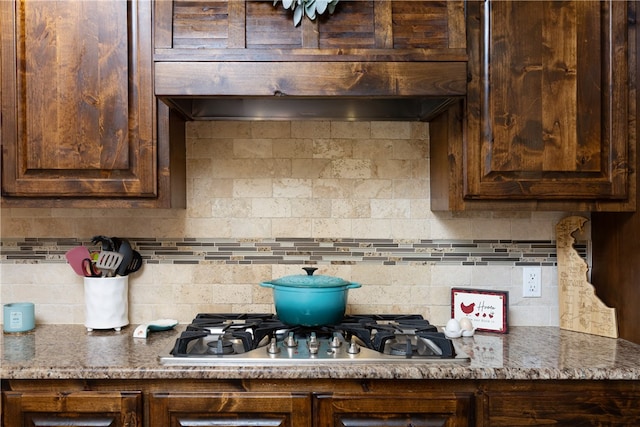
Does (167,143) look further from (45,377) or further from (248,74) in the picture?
(45,377)

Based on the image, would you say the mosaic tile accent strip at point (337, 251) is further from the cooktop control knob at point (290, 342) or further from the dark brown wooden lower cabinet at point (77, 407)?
the dark brown wooden lower cabinet at point (77, 407)

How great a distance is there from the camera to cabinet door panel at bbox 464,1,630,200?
176 centimetres

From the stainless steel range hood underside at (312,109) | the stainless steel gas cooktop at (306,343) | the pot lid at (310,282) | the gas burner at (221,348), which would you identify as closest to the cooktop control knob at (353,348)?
the stainless steel gas cooktop at (306,343)

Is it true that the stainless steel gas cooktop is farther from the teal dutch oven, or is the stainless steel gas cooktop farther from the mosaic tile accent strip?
the mosaic tile accent strip

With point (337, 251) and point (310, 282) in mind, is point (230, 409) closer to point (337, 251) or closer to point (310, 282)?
point (310, 282)

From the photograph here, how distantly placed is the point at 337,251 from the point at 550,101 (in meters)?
0.99

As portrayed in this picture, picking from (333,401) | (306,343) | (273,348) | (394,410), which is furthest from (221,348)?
(394,410)

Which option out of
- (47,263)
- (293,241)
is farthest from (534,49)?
(47,263)

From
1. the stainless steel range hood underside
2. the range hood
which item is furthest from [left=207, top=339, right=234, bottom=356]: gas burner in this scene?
the stainless steel range hood underside

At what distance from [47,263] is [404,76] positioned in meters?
1.66

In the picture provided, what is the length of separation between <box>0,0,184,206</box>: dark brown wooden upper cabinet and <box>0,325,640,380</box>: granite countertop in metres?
0.55

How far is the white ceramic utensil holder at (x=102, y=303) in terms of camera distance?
1979mm

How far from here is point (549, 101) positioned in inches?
69.4

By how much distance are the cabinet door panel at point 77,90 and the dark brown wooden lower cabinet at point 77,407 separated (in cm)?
68
